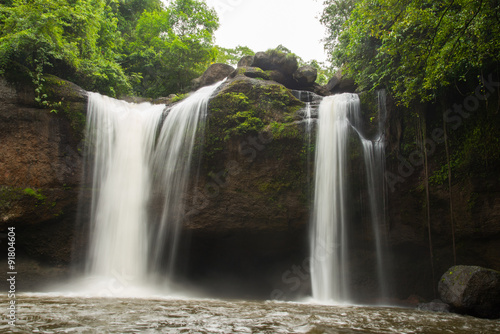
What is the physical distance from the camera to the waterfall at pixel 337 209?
842 centimetres

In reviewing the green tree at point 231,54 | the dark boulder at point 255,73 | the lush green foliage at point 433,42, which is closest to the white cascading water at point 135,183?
the dark boulder at point 255,73

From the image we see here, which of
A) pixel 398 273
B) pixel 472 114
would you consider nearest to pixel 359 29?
pixel 472 114

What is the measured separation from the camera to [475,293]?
19.5 feet

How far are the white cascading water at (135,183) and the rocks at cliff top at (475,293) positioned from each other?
7128 millimetres

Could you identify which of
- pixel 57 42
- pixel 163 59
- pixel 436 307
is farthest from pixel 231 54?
pixel 436 307

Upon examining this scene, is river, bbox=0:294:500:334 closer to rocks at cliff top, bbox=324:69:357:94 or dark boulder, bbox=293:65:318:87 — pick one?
rocks at cliff top, bbox=324:69:357:94

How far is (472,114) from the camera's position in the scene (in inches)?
319

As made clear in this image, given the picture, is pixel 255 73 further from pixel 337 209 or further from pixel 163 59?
pixel 163 59

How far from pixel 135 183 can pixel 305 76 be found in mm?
8040

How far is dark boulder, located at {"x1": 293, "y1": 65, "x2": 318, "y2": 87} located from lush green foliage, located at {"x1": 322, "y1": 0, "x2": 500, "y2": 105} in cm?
336

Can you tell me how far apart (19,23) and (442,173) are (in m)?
13.6

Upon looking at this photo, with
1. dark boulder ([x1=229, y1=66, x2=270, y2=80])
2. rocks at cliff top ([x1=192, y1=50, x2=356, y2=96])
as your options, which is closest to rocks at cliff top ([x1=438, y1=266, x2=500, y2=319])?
rocks at cliff top ([x1=192, y1=50, x2=356, y2=96])

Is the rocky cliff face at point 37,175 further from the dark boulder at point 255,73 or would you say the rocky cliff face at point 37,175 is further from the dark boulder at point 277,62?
the dark boulder at point 277,62

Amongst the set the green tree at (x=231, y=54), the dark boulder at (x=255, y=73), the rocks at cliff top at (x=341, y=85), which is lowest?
the rocks at cliff top at (x=341, y=85)
